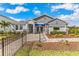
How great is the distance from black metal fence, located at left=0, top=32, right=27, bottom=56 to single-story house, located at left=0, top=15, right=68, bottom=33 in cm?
8

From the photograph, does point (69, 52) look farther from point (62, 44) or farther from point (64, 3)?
point (64, 3)

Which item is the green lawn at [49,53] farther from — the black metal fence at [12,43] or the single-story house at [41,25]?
the single-story house at [41,25]

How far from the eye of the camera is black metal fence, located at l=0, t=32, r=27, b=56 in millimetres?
3398

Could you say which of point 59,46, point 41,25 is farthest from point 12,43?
point 59,46

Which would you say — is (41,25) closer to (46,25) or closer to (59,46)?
(46,25)

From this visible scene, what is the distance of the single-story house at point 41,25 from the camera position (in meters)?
3.42

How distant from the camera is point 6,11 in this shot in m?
3.40

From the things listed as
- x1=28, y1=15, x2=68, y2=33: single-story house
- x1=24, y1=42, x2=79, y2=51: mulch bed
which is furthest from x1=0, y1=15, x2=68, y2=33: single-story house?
x1=24, y1=42, x2=79, y2=51: mulch bed

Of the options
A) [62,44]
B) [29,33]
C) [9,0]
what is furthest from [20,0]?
[62,44]

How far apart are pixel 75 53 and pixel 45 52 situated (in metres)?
0.28

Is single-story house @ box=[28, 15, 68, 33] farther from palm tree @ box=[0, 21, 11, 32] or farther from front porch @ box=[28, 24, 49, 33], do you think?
palm tree @ box=[0, 21, 11, 32]

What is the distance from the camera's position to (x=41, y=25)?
3465mm

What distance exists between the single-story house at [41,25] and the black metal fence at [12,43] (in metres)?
0.08

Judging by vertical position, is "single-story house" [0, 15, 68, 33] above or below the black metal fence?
above
